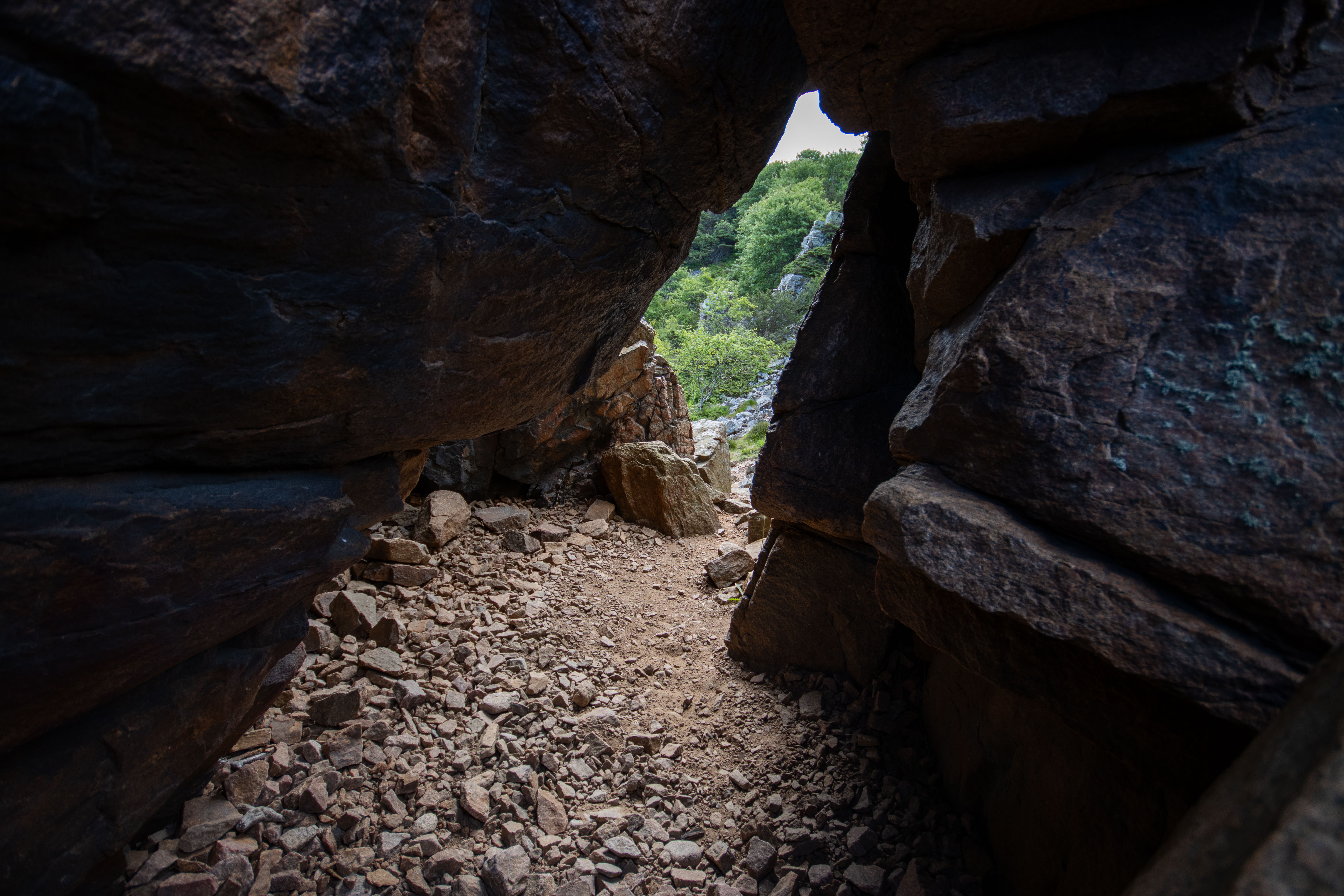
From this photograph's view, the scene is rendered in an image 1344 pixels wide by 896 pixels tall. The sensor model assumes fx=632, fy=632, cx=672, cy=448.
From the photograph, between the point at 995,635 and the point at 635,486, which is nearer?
the point at 995,635

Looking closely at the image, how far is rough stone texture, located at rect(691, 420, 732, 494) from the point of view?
7422mm

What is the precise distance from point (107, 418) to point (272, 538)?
0.61m

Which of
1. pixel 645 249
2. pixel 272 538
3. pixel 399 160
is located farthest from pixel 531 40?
pixel 272 538

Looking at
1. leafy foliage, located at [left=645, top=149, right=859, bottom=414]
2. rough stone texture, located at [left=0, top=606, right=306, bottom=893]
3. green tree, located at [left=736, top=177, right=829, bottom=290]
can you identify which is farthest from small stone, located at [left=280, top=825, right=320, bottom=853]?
green tree, located at [left=736, top=177, right=829, bottom=290]

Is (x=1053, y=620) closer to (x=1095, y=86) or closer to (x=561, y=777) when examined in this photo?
(x=1095, y=86)

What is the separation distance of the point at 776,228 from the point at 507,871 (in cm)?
1642

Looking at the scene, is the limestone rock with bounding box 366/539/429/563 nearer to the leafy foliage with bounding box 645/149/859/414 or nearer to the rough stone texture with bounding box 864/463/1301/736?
the rough stone texture with bounding box 864/463/1301/736

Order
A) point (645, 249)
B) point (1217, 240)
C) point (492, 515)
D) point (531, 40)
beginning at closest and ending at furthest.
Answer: point (1217, 240) → point (531, 40) → point (645, 249) → point (492, 515)

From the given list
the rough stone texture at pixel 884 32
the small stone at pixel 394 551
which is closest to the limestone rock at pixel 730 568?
the small stone at pixel 394 551

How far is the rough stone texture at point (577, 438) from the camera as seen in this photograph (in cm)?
589

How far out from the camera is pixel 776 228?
16750mm

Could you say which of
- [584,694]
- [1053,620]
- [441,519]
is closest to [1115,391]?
[1053,620]

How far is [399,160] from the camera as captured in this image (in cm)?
190

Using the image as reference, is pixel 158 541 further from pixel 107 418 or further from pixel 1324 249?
pixel 1324 249
